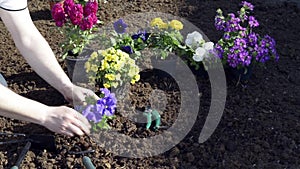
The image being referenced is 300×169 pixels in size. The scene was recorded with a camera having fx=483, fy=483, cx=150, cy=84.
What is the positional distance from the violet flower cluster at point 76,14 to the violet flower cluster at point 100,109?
26.1 inches

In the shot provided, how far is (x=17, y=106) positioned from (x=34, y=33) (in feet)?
1.76

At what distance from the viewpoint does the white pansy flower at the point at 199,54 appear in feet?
9.77

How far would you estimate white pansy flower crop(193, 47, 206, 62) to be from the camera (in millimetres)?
2979

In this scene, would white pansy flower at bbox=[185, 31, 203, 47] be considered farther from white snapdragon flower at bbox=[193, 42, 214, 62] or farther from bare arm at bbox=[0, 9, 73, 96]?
bare arm at bbox=[0, 9, 73, 96]

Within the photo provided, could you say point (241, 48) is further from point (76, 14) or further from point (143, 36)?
point (76, 14)

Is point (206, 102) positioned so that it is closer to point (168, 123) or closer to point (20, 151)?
point (168, 123)

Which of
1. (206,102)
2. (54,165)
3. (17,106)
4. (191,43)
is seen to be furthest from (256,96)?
(17,106)

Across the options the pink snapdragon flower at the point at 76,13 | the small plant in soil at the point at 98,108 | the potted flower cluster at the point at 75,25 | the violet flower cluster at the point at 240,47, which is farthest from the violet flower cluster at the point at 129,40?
the small plant in soil at the point at 98,108

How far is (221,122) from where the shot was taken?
9.00ft

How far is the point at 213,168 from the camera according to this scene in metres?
2.46

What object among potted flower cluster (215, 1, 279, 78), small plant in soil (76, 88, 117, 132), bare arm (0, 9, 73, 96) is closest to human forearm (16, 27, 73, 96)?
bare arm (0, 9, 73, 96)

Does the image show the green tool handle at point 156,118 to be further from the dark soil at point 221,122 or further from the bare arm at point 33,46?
the bare arm at point 33,46

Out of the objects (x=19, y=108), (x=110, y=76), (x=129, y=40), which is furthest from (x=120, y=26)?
(x=19, y=108)

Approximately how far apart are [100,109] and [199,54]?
855mm
